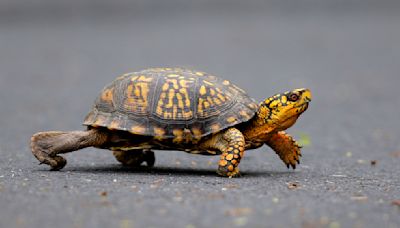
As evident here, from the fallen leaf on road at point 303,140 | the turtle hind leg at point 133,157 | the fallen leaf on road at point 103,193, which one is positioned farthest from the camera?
the fallen leaf on road at point 303,140

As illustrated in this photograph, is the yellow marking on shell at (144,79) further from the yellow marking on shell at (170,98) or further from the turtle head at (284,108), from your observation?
the turtle head at (284,108)

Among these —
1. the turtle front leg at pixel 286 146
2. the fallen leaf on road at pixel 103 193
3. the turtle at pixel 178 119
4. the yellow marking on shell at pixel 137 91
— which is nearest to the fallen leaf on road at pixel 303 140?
the turtle front leg at pixel 286 146

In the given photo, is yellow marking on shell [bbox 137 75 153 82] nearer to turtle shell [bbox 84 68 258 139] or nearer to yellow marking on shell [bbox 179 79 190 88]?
turtle shell [bbox 84 68 258 139]

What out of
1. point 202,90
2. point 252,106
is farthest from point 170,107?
point 252,106

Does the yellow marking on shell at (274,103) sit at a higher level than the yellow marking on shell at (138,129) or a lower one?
higher

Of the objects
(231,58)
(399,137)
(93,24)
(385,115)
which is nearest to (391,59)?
(231,58)

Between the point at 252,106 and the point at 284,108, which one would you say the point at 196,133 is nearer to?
the point at 252,106

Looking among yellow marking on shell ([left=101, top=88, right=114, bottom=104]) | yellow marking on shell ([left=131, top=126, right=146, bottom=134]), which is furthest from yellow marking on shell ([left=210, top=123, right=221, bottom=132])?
yellow marking on shell ([left=101, top=88, right=114, bottom=104])
